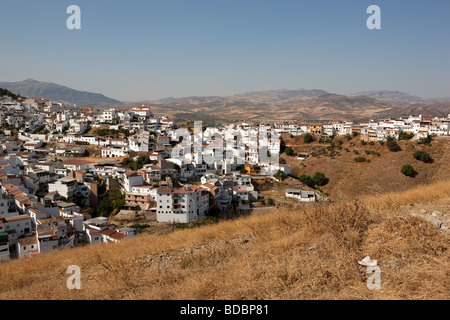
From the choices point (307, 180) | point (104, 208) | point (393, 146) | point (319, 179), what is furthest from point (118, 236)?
point (393, 146)

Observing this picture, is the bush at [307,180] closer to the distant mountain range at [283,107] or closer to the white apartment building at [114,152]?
the white apartment building at [114,152]

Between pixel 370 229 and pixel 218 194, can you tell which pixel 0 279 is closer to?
pixel 370 229

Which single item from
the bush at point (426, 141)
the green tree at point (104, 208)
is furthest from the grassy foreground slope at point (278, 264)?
the bush at point (426, 141)

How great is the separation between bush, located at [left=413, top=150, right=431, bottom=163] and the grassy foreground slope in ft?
71.5

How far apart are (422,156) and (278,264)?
25.0 meters

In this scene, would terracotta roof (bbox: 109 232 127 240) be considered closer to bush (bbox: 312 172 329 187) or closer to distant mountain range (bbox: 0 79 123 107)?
bush (bbox: 312 172 329 187)

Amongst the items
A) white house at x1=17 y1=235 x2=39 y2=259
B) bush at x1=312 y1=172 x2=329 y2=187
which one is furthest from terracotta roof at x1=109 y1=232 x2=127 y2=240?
bush at x1=312 y1=172 x2=329 y2=187

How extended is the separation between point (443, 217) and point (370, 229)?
104 cm

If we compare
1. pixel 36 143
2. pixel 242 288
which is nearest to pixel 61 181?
pixel 36 143

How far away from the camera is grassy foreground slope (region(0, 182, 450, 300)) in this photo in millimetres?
2680

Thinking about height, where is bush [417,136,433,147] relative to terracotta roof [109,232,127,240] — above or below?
above

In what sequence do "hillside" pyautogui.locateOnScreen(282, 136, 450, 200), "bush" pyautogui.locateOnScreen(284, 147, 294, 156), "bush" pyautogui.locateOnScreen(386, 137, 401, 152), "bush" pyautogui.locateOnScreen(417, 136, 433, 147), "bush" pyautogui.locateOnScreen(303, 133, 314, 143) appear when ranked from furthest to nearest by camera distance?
"bush" pyautogui.locateOnScreen(303, 133, 314, 143) < "bush" pyautogui.locateOnScreen(284, 147, 294, 156) < "bush" pyautogui.locateOnScreen(417, 136, 433, 147) < "bush" pyautogui.locateOnScreen(386, 137, 401, 152) < "hillside" pyautogui.locateOnScreen(282, 136, 450, 200)

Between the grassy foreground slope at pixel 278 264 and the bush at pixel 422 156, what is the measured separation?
2179 centimetres

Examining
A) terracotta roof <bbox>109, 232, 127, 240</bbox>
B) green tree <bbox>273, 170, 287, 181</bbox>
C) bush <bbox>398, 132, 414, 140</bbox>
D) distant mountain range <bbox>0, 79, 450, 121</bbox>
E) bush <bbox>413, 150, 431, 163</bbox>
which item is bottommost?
terracotta roof <bbox>109, 232, 127, 240</bbox>
